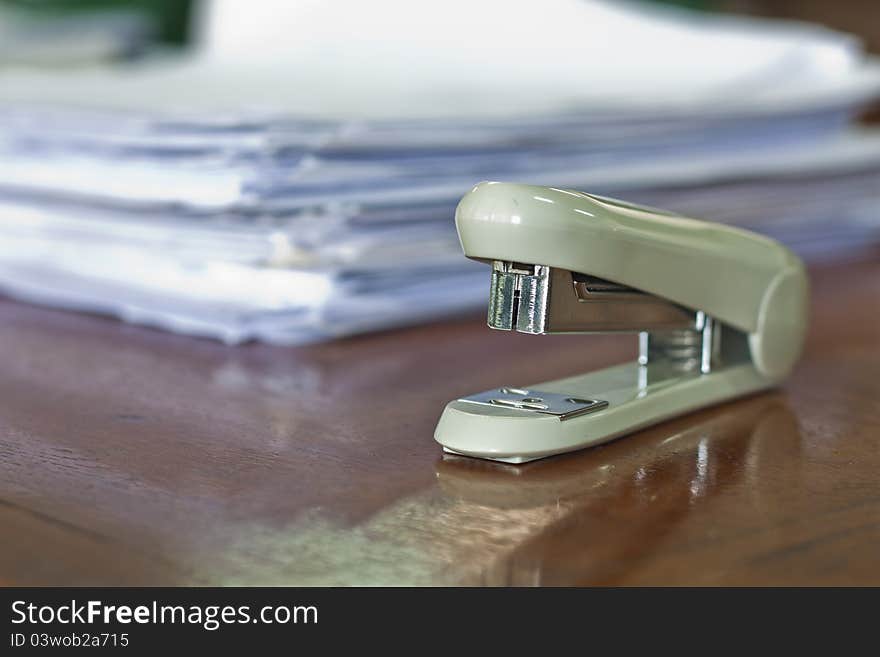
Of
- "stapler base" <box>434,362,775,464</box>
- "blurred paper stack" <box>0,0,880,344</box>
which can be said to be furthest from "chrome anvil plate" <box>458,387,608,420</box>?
"blurred paper stack" <box>0,0,880,344</box>

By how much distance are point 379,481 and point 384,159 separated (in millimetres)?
248

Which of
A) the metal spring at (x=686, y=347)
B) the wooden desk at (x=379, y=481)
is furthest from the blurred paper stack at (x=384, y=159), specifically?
the metal spring at (x=686, y=347)

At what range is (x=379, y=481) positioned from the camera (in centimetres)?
40

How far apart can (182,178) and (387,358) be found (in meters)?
0.13

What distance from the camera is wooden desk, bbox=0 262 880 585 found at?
12.8 inches

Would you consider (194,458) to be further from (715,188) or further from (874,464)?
(715,188)

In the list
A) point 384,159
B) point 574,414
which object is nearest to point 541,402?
point 574,414

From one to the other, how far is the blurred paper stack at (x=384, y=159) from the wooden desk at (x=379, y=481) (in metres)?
0.05

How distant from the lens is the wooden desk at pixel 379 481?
0.33 meters

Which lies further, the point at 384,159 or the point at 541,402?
the point at 384,159

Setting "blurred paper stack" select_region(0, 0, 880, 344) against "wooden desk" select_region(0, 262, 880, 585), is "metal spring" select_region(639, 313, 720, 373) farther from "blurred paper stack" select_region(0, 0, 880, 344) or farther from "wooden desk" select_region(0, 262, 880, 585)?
"blurred paper stack" select_region(0, 0, 880, 344)

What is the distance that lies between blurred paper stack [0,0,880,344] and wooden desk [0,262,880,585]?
5cm

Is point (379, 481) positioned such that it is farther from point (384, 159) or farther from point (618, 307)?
point (384, 159)

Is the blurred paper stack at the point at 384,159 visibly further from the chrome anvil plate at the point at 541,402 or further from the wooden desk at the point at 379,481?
the chrome anvil plate at the point at 541,402
